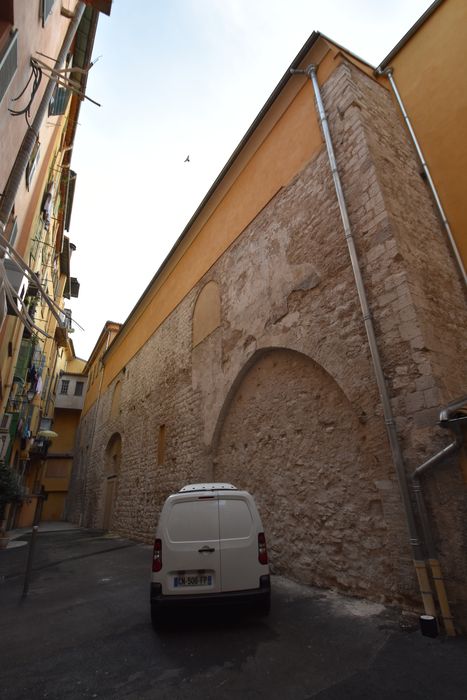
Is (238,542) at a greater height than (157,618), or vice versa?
(238,542)

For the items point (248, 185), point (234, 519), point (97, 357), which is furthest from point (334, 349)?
point (97, 357)

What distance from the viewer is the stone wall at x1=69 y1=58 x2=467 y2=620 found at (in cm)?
430

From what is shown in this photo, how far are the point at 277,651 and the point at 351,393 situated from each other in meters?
3.03

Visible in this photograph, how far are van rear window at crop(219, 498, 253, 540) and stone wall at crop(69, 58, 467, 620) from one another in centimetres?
153

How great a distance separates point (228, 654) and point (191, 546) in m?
1.08

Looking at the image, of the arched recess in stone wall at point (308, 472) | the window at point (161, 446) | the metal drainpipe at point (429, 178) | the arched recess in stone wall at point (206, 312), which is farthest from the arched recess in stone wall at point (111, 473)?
the metal drainpipe at point (429, 178)

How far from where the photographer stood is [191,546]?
13.5 feet

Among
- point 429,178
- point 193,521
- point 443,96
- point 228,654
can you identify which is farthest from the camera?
point 443,96

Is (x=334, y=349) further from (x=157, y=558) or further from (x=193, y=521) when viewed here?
(x=157, y=558)

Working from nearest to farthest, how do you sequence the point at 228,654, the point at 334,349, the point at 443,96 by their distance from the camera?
the point at 228,654 < the point at 334,349 < the point at 443,96

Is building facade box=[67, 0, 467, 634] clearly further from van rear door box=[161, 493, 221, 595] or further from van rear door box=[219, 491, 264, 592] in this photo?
van rear door box=[161, 493, 221, 595]

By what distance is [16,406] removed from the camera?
11.3m

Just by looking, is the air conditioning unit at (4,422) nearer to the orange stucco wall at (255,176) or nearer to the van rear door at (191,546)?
the orange stucco wall at (255,176)

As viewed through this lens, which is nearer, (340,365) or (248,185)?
(340,365)
